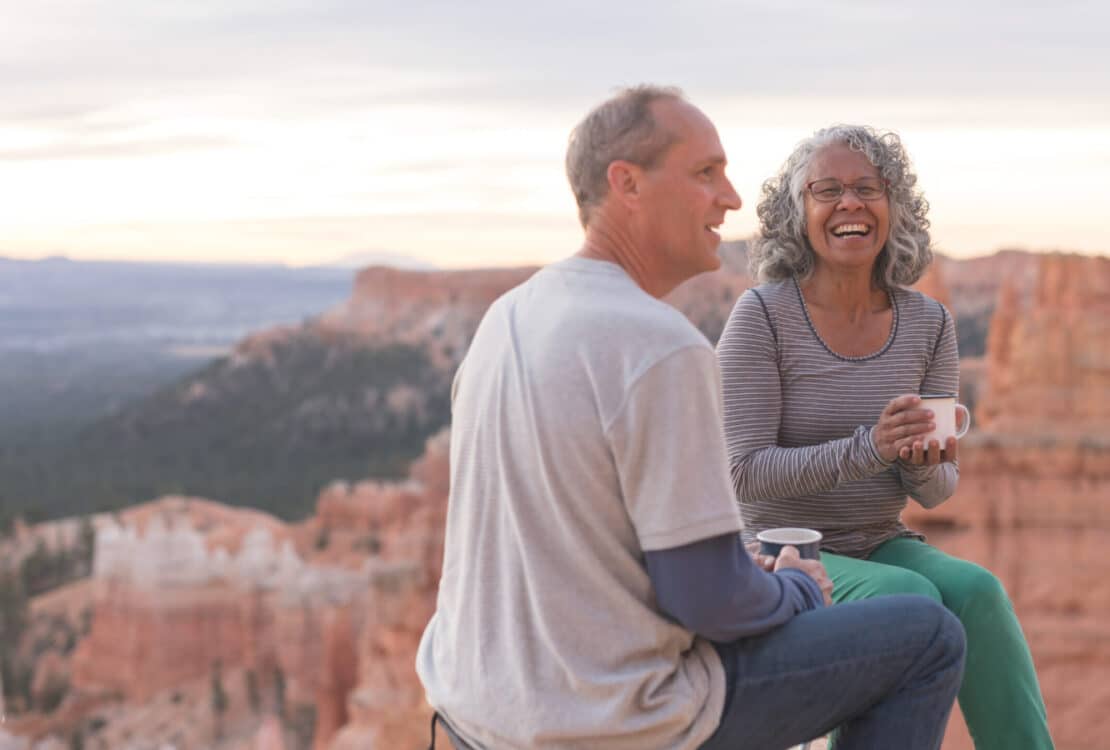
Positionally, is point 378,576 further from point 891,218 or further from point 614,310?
point 614,310

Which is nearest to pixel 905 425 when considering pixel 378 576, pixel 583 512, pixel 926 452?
pixel 926 452

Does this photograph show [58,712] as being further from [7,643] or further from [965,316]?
[965,316]

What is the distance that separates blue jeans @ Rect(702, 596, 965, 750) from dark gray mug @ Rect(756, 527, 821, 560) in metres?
0.21

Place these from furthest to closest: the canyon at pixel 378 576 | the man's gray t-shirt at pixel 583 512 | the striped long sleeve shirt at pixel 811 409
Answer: the canyon at pixel 378 576 < the striped long sleeve shirt at pixel 811 409 < the man's gray t-shirt at pixel 583 512

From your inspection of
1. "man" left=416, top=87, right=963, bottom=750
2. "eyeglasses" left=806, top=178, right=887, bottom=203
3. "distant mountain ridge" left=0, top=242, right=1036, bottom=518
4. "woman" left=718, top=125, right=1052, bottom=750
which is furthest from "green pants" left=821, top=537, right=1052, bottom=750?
"distant mountain ridge" left=0, top=242, right=1036, bottom=518

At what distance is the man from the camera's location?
1594 mm

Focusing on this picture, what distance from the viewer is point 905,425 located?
223 cm

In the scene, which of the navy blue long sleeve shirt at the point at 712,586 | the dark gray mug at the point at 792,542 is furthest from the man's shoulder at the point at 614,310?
the dark gray mug at the point at 792,542

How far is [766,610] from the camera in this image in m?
1.69

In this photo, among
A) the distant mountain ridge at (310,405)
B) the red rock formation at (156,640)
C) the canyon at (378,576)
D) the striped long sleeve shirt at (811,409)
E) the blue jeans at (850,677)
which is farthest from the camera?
the distant mountain ridge at (310,405)

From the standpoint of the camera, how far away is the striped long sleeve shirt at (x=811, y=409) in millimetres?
2404

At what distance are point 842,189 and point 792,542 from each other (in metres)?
0.84

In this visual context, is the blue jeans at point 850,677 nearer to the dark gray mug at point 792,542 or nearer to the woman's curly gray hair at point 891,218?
the dark gray mug at point 792,542

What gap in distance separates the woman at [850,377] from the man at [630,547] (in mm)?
483
